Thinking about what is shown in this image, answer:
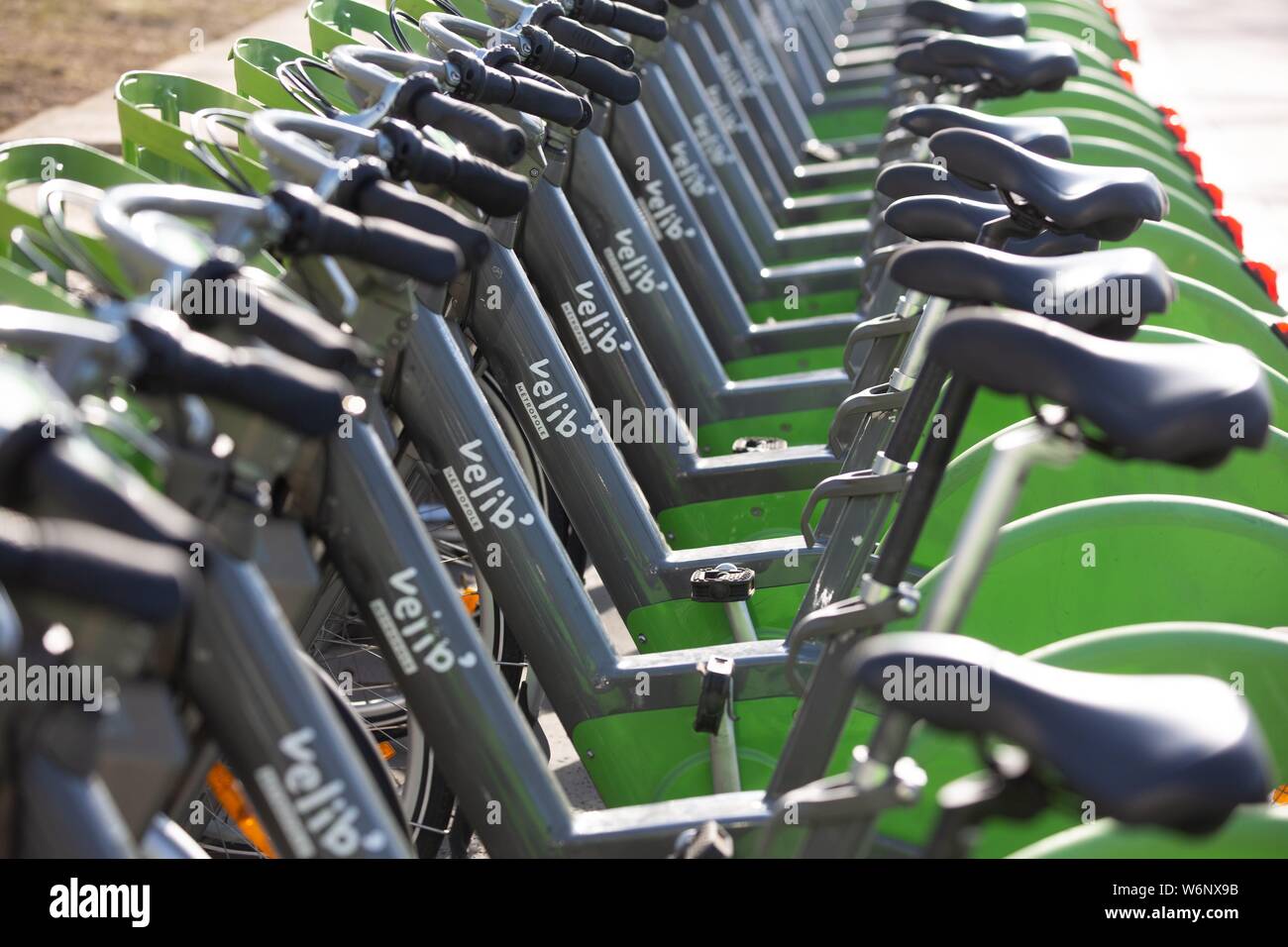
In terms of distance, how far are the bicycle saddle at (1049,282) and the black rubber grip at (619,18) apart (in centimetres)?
183

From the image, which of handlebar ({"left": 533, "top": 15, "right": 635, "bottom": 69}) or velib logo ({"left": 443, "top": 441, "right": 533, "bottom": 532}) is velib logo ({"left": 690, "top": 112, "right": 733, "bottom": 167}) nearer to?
handlebar ({"left": 533, "top": 15, "right": 635, "bottom": 69})

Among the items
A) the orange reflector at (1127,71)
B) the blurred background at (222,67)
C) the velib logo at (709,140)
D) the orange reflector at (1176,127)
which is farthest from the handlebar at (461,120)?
the orange reflector at (1127,71)

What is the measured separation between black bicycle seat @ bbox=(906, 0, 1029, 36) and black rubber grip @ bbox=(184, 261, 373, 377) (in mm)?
3993

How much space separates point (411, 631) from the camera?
7.23 feet

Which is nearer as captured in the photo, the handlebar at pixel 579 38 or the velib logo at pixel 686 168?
the handlebar at pixel 579 38

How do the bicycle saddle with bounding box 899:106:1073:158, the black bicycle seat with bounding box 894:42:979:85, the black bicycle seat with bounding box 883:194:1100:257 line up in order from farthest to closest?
the black bicycle seat with bounding box 894:42:979:85
the bicycle saddle with bounding box 899:106:1073:158
the black bicycle seat with bounding box 883:194:1100:257

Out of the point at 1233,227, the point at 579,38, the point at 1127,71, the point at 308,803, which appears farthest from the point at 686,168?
the point at 308,803

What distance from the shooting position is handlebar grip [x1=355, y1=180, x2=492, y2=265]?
2.06 m

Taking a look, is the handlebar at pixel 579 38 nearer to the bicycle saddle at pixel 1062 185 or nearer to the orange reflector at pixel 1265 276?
the bicycle saddle at pixel 1062 185

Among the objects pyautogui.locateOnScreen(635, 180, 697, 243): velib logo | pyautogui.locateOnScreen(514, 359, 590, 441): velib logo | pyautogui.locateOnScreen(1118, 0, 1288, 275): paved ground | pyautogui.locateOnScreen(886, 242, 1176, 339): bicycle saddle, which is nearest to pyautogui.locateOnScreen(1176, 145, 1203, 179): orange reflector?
pyautogui.locateOnScreen(1118, 0, 1288, 275): paved ground
